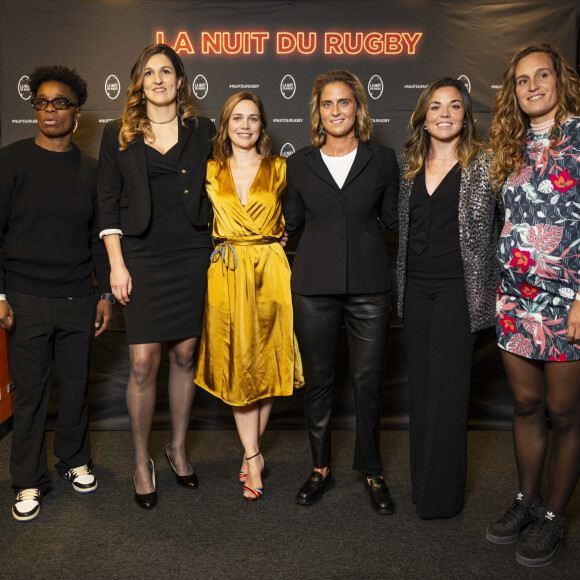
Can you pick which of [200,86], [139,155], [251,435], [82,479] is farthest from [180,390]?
[200,86]

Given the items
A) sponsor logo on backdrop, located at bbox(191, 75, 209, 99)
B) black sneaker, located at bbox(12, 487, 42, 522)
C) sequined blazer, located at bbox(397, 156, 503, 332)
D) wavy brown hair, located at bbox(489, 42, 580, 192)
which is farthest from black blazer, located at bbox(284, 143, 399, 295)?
black sneaker, located at bbox(12, 487, 42, 522)

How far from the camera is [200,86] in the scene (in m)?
3.53

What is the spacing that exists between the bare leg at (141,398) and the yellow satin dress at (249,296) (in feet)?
0.75

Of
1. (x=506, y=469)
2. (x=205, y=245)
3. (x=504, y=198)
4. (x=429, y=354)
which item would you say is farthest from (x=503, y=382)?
(x=205, y=245)

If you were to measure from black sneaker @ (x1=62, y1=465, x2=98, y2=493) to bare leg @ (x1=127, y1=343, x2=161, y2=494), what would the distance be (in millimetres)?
269

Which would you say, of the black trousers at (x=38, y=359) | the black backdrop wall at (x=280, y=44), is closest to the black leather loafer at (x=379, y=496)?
the black trousers at (x=38, y=359)

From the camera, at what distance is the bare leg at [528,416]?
91.0 inches

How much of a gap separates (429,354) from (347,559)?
82cm

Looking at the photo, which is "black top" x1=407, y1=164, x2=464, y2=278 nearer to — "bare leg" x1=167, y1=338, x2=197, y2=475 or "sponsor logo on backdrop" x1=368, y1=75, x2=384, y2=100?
"bare leg" x1=167, y1=338, x2=197, y2=475

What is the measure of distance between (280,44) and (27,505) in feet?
8.60

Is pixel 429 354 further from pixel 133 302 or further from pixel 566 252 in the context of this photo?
pixel 133 302

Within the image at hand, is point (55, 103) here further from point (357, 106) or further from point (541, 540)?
point (541, 540)

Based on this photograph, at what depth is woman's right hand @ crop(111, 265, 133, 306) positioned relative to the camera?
2637mm

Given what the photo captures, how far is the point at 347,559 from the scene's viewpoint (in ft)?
7.57
